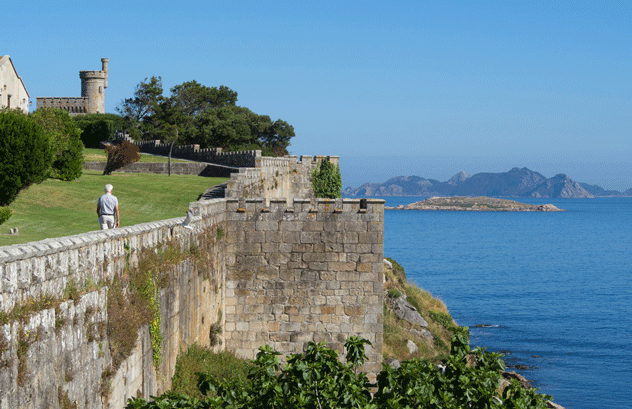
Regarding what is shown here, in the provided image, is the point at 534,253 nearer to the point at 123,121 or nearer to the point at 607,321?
the point at 607,321

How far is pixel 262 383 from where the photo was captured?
23.4 feet

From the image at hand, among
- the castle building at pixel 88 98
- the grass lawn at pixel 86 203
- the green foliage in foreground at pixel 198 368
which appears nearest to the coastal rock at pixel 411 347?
the grass lawn at pixel 86 203

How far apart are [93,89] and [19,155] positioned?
7604 centimetres

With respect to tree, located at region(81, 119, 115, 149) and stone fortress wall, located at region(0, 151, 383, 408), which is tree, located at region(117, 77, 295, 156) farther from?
stone fortress wall, located at region(0, 151, 383, 408)

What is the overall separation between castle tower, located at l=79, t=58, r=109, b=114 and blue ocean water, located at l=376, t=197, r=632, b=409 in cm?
4769

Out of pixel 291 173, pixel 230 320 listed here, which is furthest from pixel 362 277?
pixel 291 173

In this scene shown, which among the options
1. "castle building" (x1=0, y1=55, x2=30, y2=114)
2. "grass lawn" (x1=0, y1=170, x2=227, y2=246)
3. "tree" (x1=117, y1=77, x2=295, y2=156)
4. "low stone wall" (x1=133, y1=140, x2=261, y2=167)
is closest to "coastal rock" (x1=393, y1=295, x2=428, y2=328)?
Result: "low stone wall" (x1=133, y1=140, x2=261, y2=167)

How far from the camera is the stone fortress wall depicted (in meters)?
7.23

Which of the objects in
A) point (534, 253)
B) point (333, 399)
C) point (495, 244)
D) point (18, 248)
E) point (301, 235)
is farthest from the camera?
point (495, 244)

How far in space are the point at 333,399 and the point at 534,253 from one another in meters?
99.5

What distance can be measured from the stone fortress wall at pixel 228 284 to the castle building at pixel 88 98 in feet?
259

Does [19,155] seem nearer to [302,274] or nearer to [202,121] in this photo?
[302,274]

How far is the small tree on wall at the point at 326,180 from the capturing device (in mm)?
35625

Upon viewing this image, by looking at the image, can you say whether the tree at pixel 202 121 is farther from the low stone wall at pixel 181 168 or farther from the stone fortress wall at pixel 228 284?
the stone fortress wall at pixel 228 284
